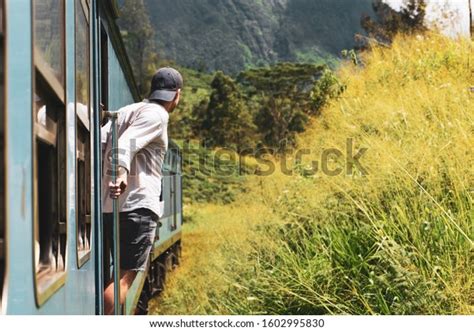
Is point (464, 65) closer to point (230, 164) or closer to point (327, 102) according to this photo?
point (327, 102)

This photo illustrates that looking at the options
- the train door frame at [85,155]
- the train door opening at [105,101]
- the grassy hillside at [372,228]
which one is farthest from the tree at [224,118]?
the train door frame at [85,155]

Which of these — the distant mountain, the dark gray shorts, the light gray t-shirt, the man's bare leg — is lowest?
the man's bare leg

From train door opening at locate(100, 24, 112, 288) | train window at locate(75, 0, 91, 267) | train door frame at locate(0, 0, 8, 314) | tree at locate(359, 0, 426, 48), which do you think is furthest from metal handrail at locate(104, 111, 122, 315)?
tree at locate(359, 0, 426, 48)

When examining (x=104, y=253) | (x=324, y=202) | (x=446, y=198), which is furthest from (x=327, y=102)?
(x=104, y=253)

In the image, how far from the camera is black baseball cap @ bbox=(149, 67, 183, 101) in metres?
3.93

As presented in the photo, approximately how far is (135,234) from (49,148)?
1.49 m

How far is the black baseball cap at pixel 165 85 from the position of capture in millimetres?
3934

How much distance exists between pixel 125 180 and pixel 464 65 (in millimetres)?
3858

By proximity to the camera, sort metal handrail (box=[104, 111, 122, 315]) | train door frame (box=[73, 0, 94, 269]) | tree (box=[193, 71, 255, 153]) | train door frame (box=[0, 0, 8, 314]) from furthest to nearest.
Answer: tree (box=[193, 71, 255, 153]), metal handrail (box=[104, 111, 122, 315]), train door frame (box=[73, 0, 94, 269]), train door frame (box=[0, 0, 8, 314])

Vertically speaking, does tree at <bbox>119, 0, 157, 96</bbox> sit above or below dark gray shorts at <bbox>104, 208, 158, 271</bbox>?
above

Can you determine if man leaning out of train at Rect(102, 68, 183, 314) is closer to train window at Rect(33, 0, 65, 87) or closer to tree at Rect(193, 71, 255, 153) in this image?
train window at Rect(33, 0, 65, 87)

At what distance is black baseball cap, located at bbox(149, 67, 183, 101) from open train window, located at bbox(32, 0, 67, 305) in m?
1.30

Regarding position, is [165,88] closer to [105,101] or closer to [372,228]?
[105,101]

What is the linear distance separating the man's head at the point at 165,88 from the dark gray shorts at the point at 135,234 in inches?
20.0
